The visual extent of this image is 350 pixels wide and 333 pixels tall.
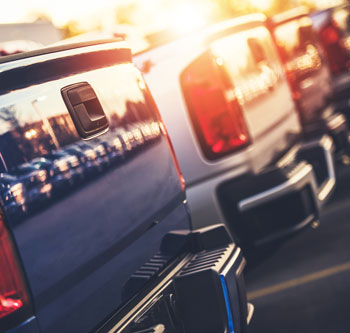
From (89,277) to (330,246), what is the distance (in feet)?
11.6

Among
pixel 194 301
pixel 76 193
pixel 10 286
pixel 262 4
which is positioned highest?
pixel 262 4

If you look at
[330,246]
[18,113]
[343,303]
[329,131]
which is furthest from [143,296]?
[329,131]

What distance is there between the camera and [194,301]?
2.89 metres

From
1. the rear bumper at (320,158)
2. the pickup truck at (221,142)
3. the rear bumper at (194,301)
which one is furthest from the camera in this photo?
the rear bumper at (320,158)

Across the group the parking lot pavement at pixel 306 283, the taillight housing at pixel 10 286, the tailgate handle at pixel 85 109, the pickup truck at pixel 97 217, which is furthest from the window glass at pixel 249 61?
the taillight housing at pixel 10 286

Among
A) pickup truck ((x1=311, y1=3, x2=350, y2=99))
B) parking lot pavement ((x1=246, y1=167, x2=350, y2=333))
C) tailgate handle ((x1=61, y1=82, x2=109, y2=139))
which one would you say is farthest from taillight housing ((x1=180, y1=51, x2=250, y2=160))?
pickup truck ((x1=311, y1=3, x2=350, y2=99))

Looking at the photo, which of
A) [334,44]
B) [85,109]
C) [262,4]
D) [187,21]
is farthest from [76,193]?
[262,4]

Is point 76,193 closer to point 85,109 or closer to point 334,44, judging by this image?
point 85,109

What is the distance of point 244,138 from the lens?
4.54 meters

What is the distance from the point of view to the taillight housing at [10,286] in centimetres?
211

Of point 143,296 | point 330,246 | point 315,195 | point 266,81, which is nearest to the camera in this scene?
point 143,296

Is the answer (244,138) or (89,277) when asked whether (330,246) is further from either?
(89,277)

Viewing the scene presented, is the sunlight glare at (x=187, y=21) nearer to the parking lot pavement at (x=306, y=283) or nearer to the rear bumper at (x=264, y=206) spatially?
the rear bumper at (x=264, y=206)

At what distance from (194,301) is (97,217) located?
671mm
